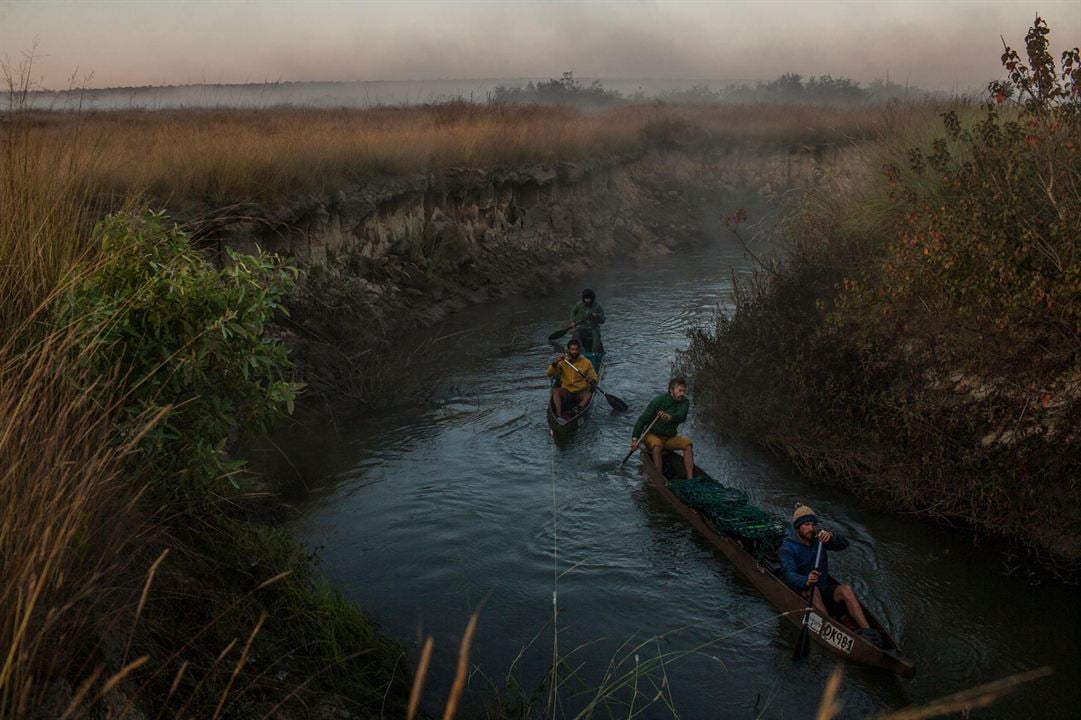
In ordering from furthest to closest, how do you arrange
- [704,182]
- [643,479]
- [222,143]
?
[704,182]
[222,143]
[643,479]

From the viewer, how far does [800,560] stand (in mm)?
8648

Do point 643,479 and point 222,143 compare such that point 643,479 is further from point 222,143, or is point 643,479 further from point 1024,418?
point 222,143

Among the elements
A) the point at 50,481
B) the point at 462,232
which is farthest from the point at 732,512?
the point at 462,232

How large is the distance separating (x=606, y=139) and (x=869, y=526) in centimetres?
2235

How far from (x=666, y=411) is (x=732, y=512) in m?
2.60

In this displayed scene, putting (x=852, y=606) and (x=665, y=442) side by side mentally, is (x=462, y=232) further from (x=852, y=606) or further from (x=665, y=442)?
(x=852, y=606)

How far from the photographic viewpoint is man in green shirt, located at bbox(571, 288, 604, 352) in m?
16.7

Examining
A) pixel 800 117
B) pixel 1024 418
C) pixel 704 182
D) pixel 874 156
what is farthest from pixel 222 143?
pixel 800 117

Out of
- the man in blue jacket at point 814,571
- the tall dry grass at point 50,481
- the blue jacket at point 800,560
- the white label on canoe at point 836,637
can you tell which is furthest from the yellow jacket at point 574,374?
the tall dry grass at point 50,481

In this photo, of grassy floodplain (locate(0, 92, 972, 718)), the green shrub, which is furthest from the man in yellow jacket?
the green shrub

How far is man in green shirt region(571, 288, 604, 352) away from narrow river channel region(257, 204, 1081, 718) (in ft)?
6.50

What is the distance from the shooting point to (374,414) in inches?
577

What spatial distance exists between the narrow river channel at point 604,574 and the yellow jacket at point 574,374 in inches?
28.2

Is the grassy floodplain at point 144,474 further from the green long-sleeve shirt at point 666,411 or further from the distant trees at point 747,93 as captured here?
the distant trees at point 747,93
